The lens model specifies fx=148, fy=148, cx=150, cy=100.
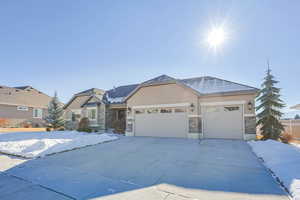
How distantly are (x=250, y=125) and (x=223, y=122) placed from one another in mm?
1724

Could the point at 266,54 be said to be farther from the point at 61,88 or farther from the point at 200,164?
the point at 61,88

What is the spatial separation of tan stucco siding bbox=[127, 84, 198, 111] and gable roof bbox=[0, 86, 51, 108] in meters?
20.0

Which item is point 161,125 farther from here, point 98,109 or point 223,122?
point 98,109

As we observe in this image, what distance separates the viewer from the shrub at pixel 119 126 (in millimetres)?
16141

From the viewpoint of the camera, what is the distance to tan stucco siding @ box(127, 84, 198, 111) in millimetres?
12136

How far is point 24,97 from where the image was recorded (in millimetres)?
24312

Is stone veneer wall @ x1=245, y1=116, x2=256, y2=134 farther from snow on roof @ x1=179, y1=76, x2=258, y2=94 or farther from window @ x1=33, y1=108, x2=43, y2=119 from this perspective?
window @ x1=33, y1=108, x2=43, y2=119

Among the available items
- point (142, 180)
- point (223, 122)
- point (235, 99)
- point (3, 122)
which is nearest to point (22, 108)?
point (3, 122)

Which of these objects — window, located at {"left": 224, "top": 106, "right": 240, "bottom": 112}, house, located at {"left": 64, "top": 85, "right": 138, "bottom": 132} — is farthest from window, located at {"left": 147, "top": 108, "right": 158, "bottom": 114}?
window, located at {"left": 224, "top": 106, "right": 240, "bottom": 112}

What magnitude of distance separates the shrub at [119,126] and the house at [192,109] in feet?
7.25

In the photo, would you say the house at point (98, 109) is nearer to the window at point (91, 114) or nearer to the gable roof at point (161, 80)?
the window at point (91, 114)

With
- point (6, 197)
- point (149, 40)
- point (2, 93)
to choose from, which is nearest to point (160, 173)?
point (6, 197)

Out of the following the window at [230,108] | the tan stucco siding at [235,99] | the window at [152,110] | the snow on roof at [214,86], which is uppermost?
the snow on roof at [214,86]

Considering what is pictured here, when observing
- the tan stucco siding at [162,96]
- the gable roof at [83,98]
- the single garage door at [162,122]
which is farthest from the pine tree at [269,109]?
the gable roof at [83,98]
